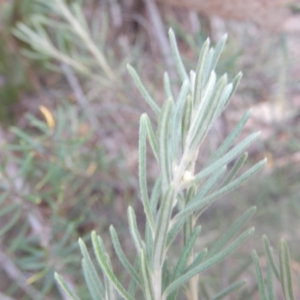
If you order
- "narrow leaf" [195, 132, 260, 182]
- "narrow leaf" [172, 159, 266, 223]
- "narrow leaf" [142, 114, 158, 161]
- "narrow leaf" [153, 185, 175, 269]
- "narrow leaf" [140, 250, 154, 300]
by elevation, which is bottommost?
"narrow leaf" [140, 250, 154, 300]

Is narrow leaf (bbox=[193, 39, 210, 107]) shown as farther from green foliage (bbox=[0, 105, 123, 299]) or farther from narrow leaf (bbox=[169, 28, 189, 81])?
green foliage (bbox=[0, 105, 123, 299])

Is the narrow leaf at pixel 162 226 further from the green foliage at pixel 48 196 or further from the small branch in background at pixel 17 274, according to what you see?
the small branch in background at pixel 17 274

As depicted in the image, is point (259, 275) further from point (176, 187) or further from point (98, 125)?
point (98, 125)

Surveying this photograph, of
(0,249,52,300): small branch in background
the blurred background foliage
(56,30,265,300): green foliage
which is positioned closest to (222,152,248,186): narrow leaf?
(56,30,265,300): green foliage

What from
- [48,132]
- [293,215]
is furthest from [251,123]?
[48,132]

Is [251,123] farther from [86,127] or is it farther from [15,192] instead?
[15,192]

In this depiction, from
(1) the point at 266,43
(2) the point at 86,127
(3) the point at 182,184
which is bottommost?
(3) the point at 182,184

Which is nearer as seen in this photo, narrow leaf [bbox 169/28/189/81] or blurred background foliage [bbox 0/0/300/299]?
narrow leaf [bbox 169/28/189/81]

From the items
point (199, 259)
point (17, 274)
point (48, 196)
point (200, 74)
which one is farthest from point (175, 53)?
point (17, 274)

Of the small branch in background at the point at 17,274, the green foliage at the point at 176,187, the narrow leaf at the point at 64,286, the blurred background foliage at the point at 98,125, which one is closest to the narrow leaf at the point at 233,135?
the green foliage at the point at 176,187
